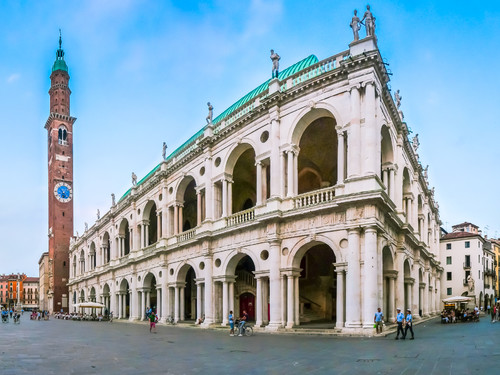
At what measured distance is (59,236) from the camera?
257ft

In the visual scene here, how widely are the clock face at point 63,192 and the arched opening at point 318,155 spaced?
55717mm

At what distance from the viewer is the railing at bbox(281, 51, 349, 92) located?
2333cm

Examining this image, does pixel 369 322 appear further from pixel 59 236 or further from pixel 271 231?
pixel 59 236

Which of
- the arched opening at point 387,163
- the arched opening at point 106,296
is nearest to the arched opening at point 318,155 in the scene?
the arched opening at point 387,163

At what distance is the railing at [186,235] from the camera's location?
111 ft

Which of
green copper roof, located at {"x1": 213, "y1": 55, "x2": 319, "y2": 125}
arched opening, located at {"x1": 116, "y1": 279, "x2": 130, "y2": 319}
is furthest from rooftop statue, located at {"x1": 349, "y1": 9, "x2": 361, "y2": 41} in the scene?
arched opening, located at {"x1": 116, "y1": 279, "x2": 130, "y2": 319}

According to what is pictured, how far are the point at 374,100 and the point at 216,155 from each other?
497 inches

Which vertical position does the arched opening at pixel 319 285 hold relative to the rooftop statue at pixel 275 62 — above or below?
below

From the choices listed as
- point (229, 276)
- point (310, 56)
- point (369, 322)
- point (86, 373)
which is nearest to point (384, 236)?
point (369, 322)

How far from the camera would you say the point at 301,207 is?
23.4 metres

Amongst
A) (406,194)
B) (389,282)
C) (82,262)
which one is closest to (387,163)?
(389,282)

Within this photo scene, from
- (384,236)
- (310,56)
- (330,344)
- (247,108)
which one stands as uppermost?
(310,56)

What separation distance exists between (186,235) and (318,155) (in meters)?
11.2

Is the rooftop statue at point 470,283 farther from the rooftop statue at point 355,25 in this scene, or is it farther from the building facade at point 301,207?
the rooftop statue at point 355,25
